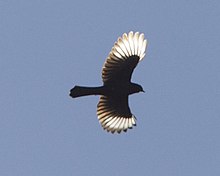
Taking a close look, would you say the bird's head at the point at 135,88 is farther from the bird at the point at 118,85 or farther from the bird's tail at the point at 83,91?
the bird's tail at the point at 83,91

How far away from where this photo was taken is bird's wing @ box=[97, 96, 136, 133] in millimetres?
24312

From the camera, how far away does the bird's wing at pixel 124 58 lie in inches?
928

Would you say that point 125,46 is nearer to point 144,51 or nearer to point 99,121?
point 144,51

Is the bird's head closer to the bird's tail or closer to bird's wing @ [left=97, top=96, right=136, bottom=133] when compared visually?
bird's wing @ [left=97, top=96, right=136, bottom=133]

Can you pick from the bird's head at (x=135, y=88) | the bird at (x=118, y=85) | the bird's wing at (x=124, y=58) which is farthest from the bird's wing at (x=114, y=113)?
the bird's wing at (x=124, y=58)

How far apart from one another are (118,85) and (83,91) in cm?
98

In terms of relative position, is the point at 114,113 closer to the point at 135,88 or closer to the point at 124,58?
the point at 135,88

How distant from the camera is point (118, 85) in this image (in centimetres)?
2383

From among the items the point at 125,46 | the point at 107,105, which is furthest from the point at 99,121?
the point at 125,46

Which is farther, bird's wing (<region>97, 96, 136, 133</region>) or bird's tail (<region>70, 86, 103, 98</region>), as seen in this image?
bird's wing (<region>97, 96, 136, 133</region>)

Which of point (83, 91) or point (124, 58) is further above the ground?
point (124, 58)

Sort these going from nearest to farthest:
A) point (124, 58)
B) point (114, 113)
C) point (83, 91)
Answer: point (83, 91), point (124, 58), point (114, 113)

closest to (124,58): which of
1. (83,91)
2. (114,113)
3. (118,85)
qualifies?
(118,85)

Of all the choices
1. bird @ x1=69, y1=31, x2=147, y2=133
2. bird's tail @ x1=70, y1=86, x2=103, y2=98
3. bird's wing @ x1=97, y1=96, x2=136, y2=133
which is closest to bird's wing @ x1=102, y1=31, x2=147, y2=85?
bird @ x1=69, y1=31, x2=147, y2=133
